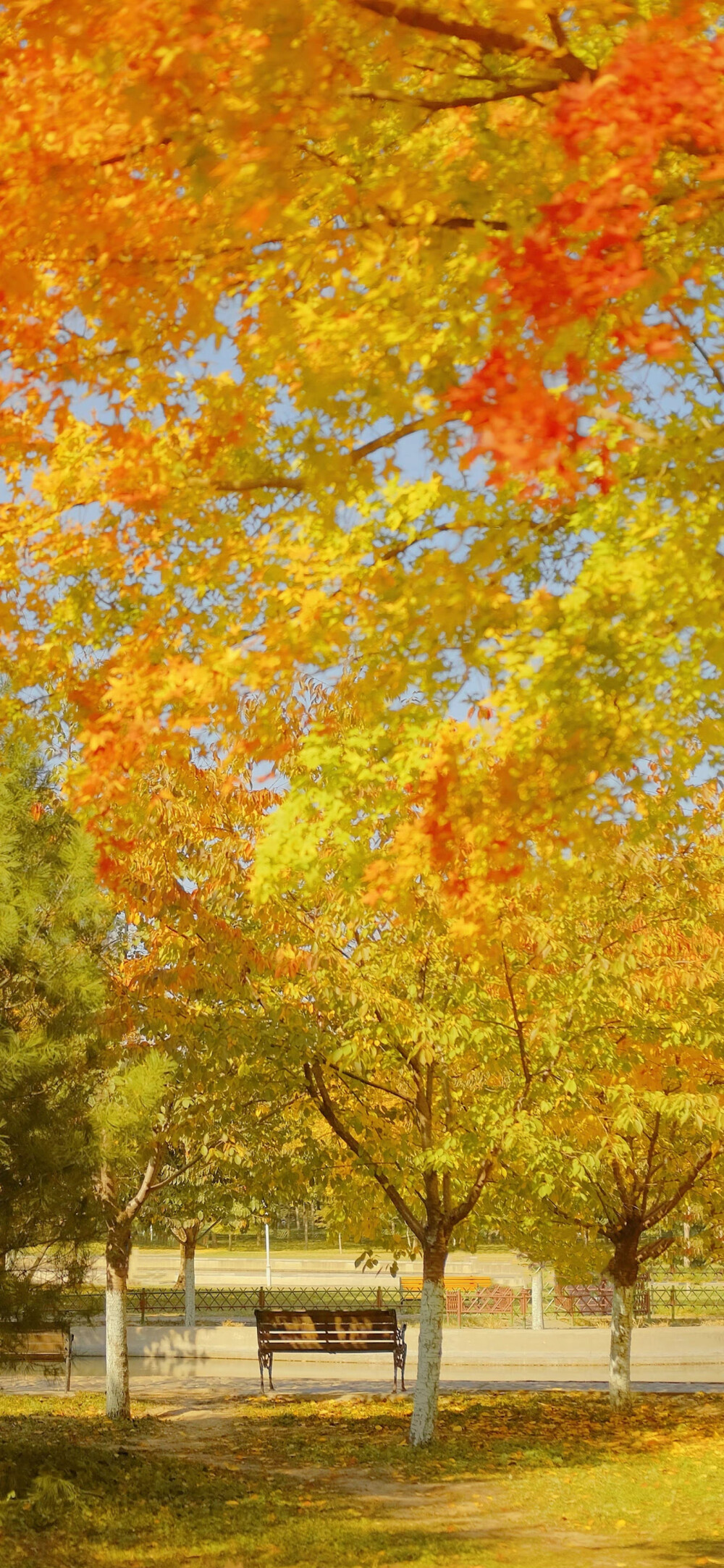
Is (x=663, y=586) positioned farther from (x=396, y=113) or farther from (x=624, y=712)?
(x=396, y=113)

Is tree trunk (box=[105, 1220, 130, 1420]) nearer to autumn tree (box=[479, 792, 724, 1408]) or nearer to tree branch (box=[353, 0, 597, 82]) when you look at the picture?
autumn tree (box=[479, 792, 724, 1408])

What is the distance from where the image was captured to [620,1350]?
15156mm

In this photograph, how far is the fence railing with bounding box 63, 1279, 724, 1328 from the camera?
87.6ft

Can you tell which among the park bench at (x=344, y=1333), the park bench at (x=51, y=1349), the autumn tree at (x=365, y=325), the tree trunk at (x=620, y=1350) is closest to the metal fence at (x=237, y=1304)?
the park bench at (x=51, y=1349)

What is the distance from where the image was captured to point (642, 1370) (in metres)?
20.0

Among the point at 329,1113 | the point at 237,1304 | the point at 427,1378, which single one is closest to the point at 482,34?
the point at 329,1113

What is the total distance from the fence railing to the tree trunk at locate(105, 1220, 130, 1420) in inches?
414

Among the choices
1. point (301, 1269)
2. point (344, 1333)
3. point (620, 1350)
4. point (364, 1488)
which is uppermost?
point (364, 1488)

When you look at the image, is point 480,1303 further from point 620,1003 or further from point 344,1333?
point 620,1003

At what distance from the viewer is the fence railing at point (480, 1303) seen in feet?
87.6

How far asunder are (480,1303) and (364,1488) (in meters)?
19.5

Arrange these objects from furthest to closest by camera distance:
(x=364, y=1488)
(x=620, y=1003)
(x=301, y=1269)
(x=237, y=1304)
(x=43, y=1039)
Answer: (x=301, y=1269), (x=237, y=1304), (x=620, y=1003), (x=364, y=1488), (x=43, y=1039)

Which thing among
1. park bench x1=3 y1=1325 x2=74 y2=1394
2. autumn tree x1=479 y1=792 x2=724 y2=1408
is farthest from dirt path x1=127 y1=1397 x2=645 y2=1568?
park bench x1=3 y1=1325 x2=74 y2=1394

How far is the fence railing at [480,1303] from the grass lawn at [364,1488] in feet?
36.5
